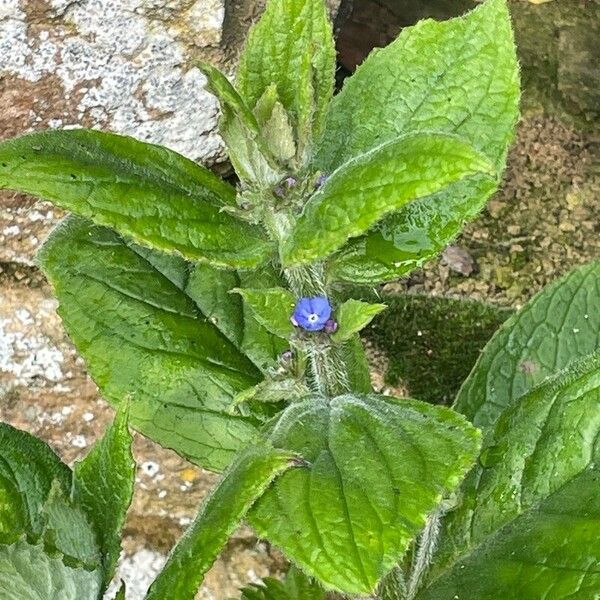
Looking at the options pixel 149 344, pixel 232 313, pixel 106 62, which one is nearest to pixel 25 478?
pixel 149 344

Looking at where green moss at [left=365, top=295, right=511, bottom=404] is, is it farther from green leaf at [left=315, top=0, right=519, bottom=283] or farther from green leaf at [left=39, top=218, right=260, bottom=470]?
green leaf at [left=315, top=0, right=519, bottom=283]

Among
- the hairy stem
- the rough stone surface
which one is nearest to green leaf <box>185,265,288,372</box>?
the hairy stem

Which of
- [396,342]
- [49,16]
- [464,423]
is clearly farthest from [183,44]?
[464,423]

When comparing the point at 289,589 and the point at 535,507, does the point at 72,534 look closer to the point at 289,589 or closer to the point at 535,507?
the point at 535,507

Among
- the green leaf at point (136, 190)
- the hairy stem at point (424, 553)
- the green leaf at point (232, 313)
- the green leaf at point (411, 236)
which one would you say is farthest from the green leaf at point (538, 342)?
the green leaf at point (136, 190)

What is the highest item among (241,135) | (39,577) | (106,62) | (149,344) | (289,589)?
(106,62)

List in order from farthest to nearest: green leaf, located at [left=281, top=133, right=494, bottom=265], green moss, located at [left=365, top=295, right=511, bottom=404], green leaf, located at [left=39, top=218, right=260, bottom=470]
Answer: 1. green moss, located at [left=365, top=295, right=511, bottom=404]
2. green leaf, located at [left=39, top=218, right=260, bottom=470]
3. green leaf, located at [left=281, top=133, right=494, bottom=265]
